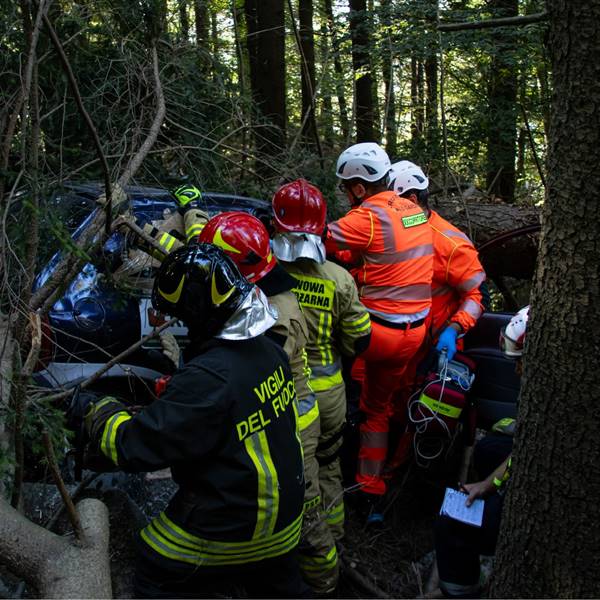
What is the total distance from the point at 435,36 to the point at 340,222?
4.84 metres

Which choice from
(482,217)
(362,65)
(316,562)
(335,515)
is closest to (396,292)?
(335,515)

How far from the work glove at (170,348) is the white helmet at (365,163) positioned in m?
1.62

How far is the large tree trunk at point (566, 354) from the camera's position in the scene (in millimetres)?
2322

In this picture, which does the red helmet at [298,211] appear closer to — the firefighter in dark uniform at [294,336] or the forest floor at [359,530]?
the firefighter in dark uniform at [294,336]

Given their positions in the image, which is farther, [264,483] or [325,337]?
[325,337]

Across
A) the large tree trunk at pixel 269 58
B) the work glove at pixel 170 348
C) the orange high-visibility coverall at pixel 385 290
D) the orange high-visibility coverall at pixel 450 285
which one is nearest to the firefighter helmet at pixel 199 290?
the work glove at pixel 170 348

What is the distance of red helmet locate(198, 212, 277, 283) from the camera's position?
300 centimetres

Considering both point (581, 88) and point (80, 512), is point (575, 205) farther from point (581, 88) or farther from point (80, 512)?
point (80, 512)

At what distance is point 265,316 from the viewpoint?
238cm

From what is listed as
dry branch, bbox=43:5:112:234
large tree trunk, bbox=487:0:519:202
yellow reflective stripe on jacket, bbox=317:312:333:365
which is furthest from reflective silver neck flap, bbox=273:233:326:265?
large tree trunk, bbox=487:0:519:202

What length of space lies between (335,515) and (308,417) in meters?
0.76

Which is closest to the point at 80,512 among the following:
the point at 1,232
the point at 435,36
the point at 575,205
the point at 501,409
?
the point at 1,232

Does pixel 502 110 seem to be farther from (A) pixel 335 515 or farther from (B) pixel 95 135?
(B) pixel 95 135

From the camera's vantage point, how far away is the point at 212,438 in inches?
86.0
